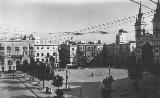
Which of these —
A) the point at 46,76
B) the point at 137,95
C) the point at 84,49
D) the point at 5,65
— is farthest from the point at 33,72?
the point at 84,49

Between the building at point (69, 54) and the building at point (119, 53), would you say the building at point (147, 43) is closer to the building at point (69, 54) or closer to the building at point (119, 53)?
the building at point (119, 53)

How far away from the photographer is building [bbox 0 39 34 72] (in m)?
92.6

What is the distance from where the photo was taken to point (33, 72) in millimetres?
59344

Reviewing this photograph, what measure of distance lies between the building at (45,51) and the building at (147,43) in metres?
35.2

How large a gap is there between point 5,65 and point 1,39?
31.3ft

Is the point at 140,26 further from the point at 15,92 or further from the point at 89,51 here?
the point at 15,92

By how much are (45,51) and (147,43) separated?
41.3 m

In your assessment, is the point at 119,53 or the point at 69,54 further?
the point at 69,54

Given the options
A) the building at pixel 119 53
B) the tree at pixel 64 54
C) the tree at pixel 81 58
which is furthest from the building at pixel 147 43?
the tree at pixel 64 54

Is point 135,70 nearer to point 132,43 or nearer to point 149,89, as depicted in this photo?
point 149,89

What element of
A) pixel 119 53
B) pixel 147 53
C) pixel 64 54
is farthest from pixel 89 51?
pixel 147 53

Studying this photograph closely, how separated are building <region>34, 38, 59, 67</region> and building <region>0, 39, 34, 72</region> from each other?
7.09 metres

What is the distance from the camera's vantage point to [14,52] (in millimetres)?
94875

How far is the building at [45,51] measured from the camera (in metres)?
104
